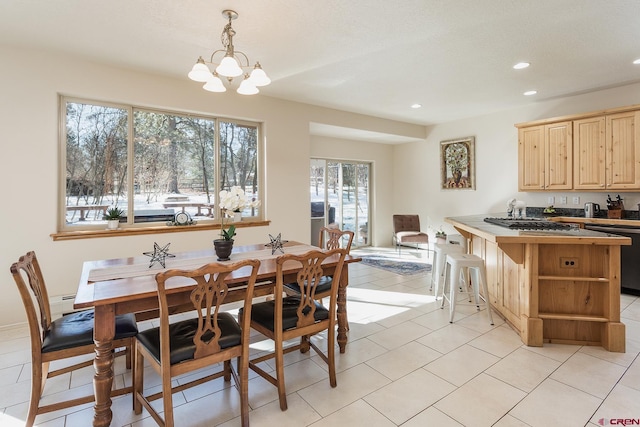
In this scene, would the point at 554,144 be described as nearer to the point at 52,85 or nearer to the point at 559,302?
the point at 559,302

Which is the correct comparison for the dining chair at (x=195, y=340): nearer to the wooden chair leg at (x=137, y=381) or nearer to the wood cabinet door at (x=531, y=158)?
the wooden chair leg at (x=137, y=381)

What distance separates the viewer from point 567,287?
2795 millimetres

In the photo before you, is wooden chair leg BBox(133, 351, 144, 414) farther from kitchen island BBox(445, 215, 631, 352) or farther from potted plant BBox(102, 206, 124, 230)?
kitchen island BBox(445, 215, 631, 352)

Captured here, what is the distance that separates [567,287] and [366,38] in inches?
110

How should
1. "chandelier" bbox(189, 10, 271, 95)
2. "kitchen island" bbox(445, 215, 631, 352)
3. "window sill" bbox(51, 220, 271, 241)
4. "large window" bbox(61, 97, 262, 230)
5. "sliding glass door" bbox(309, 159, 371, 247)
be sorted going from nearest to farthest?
"chandelier" bbox(189, 10, 271, 95)
"kitchen island" bbox(445, 215, 631, 352)
"window sill" bbox(51, 220, 271, 241)
"large window" bbox(61, 97, 262, 230)
"sliding glass door" bbox(309, 159, 371, 247)

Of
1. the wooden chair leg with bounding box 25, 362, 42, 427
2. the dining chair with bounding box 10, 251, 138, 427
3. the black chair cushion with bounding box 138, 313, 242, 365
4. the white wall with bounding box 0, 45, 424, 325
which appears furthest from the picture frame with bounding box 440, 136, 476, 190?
the wooden chair leg with bounding box 25, 362, 42, 427

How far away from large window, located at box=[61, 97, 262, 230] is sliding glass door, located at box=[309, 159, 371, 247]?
6.99ft

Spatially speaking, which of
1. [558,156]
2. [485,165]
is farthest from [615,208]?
[485,165]

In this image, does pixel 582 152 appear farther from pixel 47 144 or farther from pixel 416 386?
pixel 47 144

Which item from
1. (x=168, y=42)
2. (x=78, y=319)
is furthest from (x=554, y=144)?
(x=78, y=319)

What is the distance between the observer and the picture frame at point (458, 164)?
6.16m

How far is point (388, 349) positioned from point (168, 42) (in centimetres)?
337

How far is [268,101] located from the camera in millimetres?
4703

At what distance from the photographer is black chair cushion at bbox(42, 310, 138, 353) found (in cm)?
181
